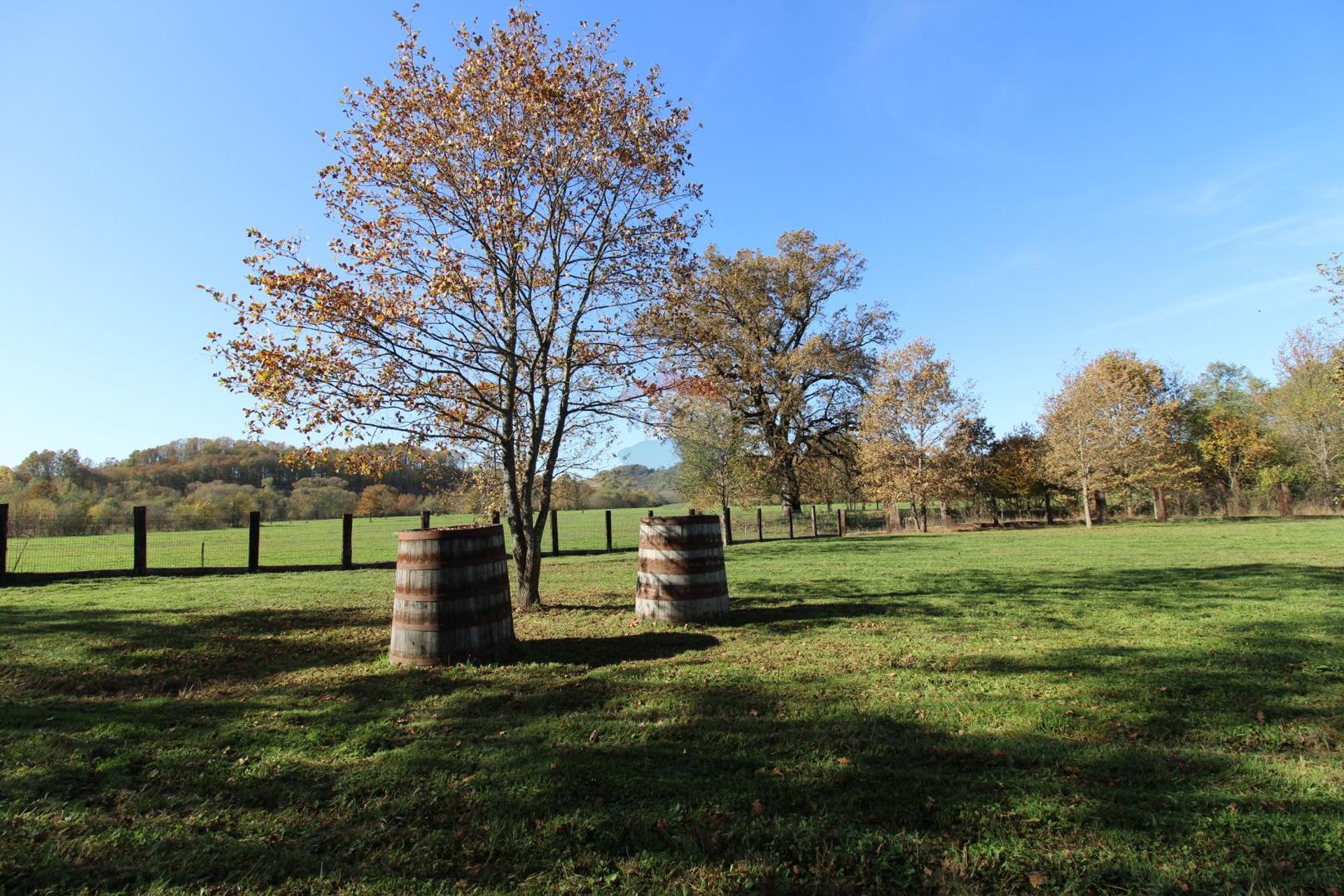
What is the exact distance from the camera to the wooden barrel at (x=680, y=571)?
743cm

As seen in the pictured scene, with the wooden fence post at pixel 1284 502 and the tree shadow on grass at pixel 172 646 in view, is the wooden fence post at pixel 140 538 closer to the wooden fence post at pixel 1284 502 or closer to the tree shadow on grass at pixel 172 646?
the tree shadow on grass at pixel 172 646

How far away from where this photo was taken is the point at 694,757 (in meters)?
3.58

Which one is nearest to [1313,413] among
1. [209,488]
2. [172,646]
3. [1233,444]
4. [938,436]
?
[1233,444]

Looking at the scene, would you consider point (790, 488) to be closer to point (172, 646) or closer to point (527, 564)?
point (527, 564)

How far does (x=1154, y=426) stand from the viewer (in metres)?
34.8

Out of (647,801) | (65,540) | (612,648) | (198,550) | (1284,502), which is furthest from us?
(1284,502)

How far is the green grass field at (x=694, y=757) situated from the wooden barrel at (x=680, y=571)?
36 cm

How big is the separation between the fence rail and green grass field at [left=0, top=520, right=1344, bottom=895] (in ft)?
21.3

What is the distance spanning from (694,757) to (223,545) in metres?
28.9

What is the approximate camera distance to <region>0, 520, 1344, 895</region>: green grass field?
249 centimetres

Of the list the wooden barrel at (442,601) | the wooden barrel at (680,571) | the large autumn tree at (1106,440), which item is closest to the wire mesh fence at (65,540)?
the wooden barrel at (442,601)

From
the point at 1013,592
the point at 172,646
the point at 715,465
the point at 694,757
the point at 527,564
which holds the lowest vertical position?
the point at 1013,592

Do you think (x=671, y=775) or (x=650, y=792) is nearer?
(x=650, y=792)

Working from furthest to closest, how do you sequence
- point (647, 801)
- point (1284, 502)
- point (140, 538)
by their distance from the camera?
point (1284, 502) → point (140, 538) → point (647, 801)
